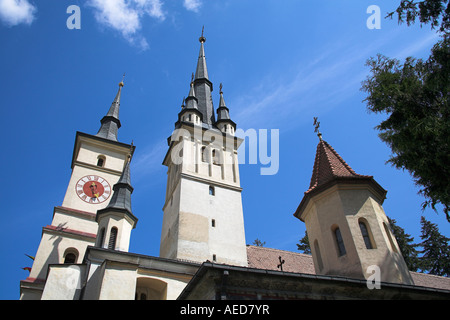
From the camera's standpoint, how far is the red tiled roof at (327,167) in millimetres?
16281

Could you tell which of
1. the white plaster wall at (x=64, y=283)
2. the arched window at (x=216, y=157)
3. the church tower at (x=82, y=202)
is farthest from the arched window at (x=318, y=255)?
the arched window at (x=216, y=157)

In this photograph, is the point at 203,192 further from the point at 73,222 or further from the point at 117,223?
the point at 73,222

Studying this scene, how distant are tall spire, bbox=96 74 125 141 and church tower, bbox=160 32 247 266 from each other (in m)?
6.63

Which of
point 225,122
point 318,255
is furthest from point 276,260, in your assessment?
point 225,122

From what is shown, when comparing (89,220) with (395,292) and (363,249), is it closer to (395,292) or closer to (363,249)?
(363,249)

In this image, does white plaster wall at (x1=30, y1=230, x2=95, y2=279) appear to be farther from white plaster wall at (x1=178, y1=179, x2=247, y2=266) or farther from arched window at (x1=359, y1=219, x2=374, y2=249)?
arched window at (x1=359, y1=219, x2=374, y2=249)

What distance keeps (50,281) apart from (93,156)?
14.8 metres

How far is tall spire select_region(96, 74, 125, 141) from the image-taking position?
31033 millimetres

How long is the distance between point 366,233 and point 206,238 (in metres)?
8.94

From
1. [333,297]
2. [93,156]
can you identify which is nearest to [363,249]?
[333,297]

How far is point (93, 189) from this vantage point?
2580cm

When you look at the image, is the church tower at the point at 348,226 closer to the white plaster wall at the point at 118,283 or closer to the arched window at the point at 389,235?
the arched window at the point at 389,235
